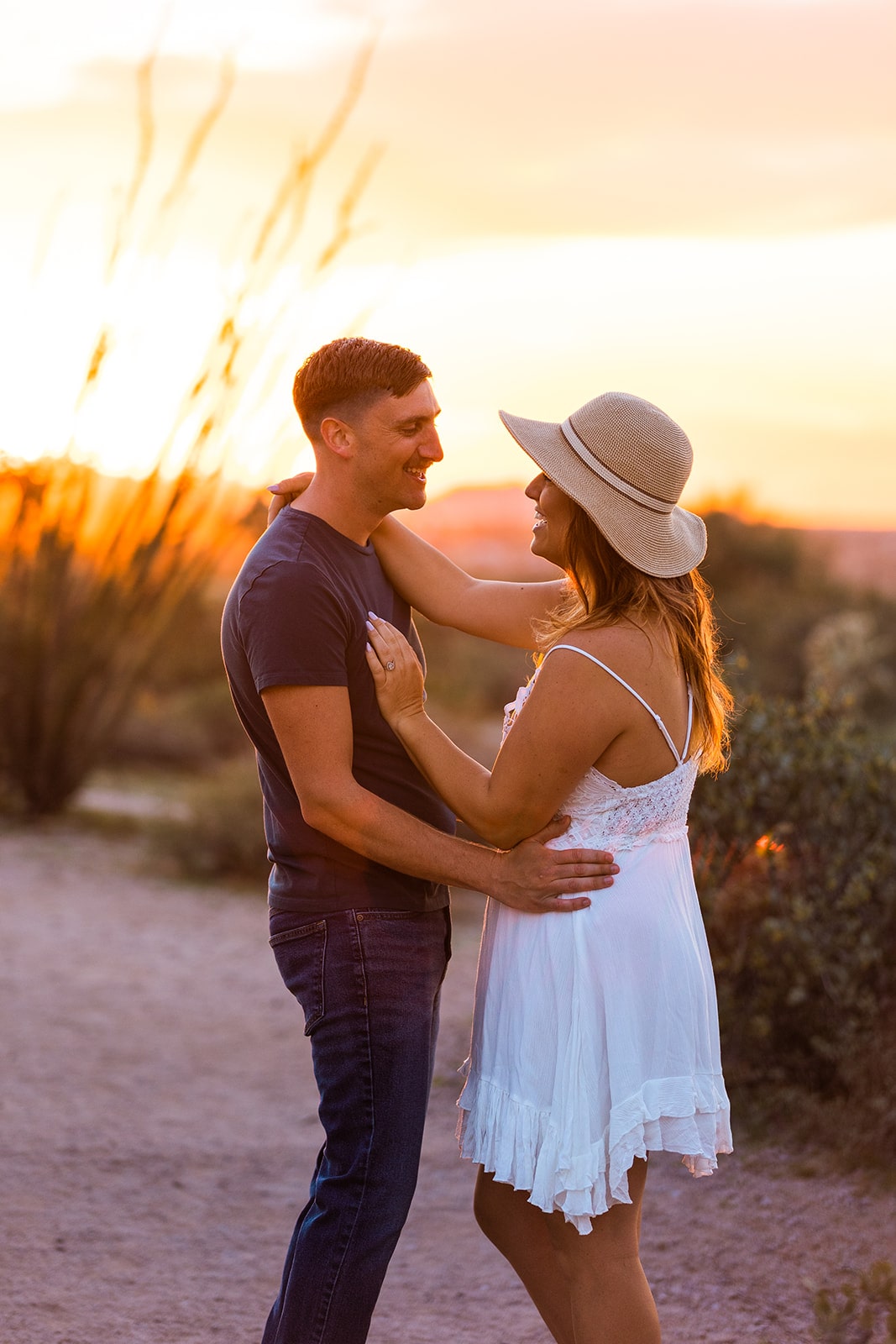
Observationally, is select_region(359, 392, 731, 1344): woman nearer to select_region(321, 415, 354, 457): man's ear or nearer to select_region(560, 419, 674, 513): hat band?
select_region(560, 419, 674, 513): hat band

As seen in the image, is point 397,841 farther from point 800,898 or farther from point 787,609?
point 787,609

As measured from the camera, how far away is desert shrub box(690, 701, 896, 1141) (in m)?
4.93

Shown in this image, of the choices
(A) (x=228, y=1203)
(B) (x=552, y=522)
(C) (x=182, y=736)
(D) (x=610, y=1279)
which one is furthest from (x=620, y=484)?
(C) (x=182, y=736)

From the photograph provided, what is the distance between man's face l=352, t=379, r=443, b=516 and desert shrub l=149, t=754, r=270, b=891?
722 centimetres

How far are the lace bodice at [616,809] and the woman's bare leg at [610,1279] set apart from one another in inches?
24.1

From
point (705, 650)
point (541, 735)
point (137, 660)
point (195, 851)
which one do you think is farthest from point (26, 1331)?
point (137, 660)

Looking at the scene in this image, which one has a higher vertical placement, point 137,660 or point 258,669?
point 258,669

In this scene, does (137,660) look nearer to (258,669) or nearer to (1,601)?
(1,601)

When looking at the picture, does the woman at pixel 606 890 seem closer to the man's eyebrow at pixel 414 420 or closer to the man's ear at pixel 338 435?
the man's eyebrow at pixel 414 420

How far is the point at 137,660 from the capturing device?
11.5 meters

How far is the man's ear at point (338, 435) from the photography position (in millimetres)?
2805

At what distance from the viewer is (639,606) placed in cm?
263

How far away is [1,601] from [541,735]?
10381 millimetres

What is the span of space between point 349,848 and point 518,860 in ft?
1.08
